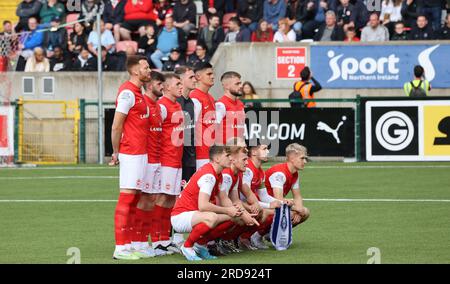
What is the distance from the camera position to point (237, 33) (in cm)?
2945

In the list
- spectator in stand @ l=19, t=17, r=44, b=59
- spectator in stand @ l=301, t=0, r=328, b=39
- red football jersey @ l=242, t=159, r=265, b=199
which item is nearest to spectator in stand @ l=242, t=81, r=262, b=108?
spectator in stand @ l=301, t=0, r=328, b=39

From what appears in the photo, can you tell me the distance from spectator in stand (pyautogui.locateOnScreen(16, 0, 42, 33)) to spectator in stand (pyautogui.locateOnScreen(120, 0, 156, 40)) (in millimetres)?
2885

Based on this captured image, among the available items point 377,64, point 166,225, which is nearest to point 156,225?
point 166,225

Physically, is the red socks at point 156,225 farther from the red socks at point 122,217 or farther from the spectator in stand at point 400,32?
the spectator in stand at point 400,32

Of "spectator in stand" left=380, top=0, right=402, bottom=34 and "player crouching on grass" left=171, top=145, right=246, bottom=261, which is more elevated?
"spectator in stand" left=380, top=0, right=402, bottom=34

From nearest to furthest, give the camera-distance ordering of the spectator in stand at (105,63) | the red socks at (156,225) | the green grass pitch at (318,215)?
the green grass pitch at (318,215)
the red socks at (156,225)
the spectator in stand at (105,63)

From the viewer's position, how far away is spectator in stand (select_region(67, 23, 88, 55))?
30.4 m

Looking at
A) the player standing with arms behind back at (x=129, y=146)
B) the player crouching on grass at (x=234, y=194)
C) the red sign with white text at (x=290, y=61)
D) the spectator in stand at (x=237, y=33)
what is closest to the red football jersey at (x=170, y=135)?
the player standing with arms behind back at (x=129, y=146)

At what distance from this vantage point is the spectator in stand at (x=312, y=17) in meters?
29.3

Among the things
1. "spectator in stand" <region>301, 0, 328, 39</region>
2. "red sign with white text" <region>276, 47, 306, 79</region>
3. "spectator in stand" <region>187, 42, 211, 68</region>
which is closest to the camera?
"red sign with white text" <region>276, 47, 306, 79</region>

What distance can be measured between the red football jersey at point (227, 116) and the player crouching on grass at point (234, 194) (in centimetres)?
99

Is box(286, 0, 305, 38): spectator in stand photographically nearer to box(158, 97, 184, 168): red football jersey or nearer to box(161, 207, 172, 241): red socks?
box(158, 97, 184, 168): red football jersey

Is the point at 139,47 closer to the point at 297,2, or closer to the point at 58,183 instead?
the point at 297,2

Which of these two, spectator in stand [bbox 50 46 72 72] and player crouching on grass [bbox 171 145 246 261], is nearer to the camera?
player crouching on grass [bbox 171 145 246 261]
